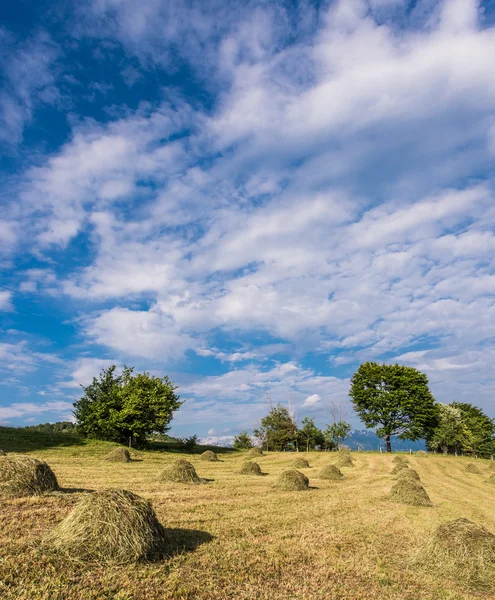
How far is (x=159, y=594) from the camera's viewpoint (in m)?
7.98

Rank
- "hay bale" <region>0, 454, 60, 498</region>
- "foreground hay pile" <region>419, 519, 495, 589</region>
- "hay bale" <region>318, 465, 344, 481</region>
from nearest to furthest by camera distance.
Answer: "foreground hay pile" <region>419, 519, 495, 589</region>, "hay bale" <region>0, 454, 60, 498</region>, "hay bale" <region>318, 465, 344, 481</region>

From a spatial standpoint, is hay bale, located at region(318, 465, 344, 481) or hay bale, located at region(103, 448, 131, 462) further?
hay bale, located at region(103, 448, 131, 462)

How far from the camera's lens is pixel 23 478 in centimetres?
1372

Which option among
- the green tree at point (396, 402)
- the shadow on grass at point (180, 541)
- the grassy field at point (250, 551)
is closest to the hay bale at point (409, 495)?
the grassy field at point (250, 551)

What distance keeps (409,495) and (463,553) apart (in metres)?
11.9

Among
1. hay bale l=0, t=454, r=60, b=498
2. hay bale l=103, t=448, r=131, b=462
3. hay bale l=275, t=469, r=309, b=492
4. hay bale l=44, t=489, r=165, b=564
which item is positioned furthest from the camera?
hay bale l=103, t=448, r=131, b=462

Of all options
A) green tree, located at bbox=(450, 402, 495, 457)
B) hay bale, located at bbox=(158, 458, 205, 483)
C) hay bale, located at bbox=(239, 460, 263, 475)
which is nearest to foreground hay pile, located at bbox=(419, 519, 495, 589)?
hay bale, located at bbox=(158, 458, 205, 483)

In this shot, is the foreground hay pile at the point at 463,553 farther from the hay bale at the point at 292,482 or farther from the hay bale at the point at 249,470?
the hay bale at the point at 249,470

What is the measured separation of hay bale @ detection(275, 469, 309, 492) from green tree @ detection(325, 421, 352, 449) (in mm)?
59373

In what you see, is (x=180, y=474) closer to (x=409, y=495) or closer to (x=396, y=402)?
(x=409, y=495)

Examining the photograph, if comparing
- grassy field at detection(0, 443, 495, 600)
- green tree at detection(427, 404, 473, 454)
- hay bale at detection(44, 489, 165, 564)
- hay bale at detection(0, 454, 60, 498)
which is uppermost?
green tree at detection(427, 404, 473, 454)

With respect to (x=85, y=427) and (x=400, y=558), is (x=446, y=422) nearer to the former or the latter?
(x=85, y=427)

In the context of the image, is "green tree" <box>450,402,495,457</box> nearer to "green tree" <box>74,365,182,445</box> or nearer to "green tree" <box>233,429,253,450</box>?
"green tree" <box>233,429,253,450</box>

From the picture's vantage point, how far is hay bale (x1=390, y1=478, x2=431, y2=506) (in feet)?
69.7
